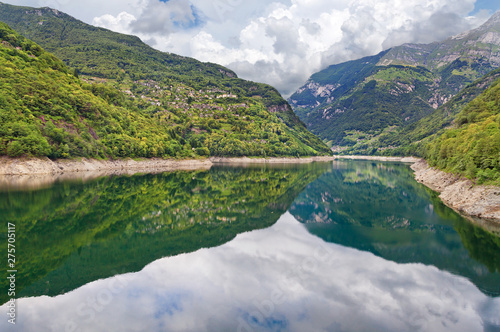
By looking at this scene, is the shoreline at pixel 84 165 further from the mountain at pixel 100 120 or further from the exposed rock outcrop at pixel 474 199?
the exposed rock outcrop at pixel 474 199

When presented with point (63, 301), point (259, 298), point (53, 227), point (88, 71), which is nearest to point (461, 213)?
point (259, 298)

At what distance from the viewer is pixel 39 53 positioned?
9044cm

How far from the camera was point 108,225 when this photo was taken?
899 inches

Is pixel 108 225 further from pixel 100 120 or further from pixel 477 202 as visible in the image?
pixel 100 120

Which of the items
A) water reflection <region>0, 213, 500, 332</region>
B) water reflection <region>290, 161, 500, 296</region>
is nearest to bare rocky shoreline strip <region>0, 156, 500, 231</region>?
water reflection <region>290, 161, 500, 296</region>

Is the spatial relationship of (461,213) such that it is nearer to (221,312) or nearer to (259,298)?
(259,298)

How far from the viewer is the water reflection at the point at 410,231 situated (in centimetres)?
1681

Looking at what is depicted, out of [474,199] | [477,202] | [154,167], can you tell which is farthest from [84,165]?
[477,202]

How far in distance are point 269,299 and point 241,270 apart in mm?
→ 3419

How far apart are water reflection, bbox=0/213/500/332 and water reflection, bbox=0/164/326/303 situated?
1.59 meters

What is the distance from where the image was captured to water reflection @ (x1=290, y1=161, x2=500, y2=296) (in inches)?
662

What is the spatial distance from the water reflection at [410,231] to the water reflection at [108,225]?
5.52 metres

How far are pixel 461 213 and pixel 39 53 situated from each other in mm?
116142

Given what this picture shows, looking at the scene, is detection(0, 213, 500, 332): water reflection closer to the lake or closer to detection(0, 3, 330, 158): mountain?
the lake
